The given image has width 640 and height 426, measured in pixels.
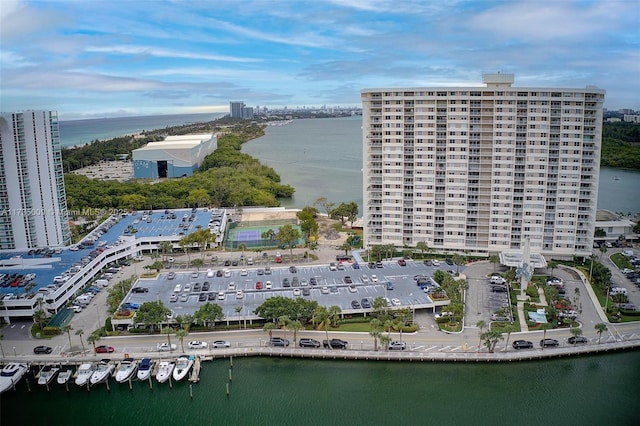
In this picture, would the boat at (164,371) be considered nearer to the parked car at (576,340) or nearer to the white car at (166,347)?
the white car at (166,347)

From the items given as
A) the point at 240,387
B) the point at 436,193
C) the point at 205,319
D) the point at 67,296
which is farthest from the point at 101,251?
the point at 436,193

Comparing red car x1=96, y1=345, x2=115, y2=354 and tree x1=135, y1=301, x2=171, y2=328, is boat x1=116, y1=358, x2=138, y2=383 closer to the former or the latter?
red car x1=96, y1=345, x2=115, y2=354

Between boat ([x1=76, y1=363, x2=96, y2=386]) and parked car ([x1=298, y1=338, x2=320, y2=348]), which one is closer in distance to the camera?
boat ([x1=76, y1=363, x2=96, y2=386])

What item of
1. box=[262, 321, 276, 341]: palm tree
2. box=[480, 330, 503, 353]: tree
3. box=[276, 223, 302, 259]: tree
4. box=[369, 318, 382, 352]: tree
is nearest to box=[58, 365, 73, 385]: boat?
box=[262, 321, 276, 341]: palm tree

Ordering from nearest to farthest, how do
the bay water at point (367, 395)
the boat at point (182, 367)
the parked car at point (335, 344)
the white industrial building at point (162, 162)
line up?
the bay water at point (367, 395) < the boat at point (182, 367) < the parked car at point (335, 344) < the white industrial building at point (162, 162)

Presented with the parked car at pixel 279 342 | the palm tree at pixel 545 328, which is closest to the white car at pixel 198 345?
the parked car at pixel 279 342

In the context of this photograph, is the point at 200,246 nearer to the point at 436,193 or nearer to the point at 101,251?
the point at 101,251
